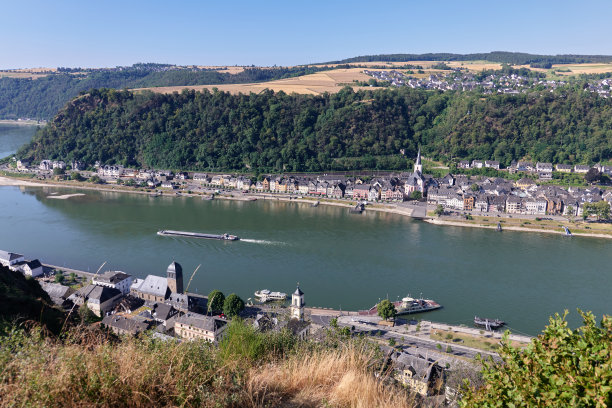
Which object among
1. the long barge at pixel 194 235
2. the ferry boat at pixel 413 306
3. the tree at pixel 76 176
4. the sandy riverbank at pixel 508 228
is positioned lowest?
the ferry boat at pixel 413 306

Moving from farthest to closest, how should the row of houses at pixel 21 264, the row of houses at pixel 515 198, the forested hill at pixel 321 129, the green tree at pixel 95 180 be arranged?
the forested hill at pixel 321 129, the green tree at pixel 95 180, the row of houses at pixel 515 198, the row of houses at pixel 21 264

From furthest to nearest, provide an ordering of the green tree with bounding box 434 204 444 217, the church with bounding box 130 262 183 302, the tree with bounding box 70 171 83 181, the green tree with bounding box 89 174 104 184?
the tree with bounding box 70 171 83 181, the green tree with bounding box 89 174 104 184, the green tree with bounding box 434 204 444 217, the church with bounding box 130 262 183 302

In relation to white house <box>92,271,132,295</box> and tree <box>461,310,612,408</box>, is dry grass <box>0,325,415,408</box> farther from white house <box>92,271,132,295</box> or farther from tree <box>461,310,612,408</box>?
white house <box>92,271,132,295</box>

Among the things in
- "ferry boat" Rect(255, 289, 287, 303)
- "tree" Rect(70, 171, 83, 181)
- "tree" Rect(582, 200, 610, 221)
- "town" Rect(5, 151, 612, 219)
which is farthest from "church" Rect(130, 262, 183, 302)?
"tree" Rect(70, 171, 83, 181)

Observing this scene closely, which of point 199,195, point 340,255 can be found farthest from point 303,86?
point 340,255

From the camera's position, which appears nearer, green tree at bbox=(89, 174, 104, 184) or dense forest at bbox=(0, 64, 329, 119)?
green tree at bbox=(89, 174, 104, 184)

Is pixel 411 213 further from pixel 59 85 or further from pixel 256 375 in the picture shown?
pixel 59 85

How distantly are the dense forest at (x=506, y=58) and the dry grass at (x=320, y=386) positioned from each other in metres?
61.0

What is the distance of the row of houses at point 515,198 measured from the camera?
62.0 ft

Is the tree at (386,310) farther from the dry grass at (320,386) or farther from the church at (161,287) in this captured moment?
the dry grass at (320,386)

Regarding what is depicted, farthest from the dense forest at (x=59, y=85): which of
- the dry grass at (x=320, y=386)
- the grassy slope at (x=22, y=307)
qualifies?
the dry grass at (x=320, y=386)

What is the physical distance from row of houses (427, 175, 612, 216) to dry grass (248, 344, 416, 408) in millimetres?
18505

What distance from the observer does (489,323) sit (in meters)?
8.77

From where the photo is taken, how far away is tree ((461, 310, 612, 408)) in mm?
1216
